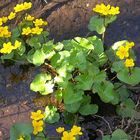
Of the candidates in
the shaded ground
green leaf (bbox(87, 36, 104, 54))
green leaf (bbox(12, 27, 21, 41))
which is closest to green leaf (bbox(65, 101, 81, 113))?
the shaded ground

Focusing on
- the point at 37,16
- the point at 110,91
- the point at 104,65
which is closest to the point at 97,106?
the point at 110,91

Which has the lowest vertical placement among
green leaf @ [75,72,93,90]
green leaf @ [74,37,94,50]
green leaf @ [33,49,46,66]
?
green leaf @ [75,72,93,90]

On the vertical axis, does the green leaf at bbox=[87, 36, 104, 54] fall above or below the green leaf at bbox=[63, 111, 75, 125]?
above

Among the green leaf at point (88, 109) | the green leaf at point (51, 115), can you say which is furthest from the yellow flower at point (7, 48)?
the green leaf at point (88, 109)

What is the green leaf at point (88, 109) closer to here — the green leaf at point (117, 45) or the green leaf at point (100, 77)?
the green leaf at point (100, 77)

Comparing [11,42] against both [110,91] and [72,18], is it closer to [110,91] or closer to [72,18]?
[72,18]

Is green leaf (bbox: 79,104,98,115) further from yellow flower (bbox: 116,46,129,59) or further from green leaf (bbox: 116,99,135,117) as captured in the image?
yellow flower (bbox: 116,46,129,59)
